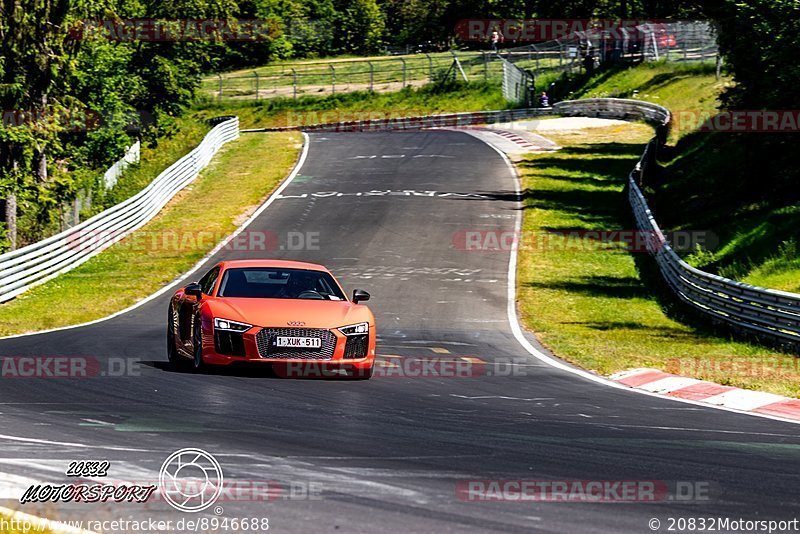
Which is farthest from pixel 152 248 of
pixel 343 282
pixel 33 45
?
pixel 33 45

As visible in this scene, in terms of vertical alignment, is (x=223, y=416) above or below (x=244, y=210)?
above

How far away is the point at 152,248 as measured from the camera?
32969 millimetres

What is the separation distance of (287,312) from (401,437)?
4.23m

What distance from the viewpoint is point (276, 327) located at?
13.1 m

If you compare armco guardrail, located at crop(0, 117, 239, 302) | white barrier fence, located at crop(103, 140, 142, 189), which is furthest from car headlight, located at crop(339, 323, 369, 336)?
white barrier fence, located at crop(103, 140, 142, 189)

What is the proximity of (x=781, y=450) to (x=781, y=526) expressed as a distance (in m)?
2.83

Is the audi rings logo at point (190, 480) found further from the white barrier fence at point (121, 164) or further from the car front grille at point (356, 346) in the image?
the white barrier fence at point (121, 164)

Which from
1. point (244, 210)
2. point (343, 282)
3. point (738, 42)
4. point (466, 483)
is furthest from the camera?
point (244, 210)

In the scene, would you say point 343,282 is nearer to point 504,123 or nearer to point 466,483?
point 466,483

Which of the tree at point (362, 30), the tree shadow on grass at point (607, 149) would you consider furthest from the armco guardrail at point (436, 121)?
the tree at point (362, 30)

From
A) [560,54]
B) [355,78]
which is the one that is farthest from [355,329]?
[355,78]

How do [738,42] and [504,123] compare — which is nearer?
[738,42]

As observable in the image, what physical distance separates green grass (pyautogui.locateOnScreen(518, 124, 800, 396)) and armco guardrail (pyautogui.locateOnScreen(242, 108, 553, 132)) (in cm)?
1740

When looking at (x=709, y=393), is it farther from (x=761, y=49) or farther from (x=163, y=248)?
(x=163, y=248)
